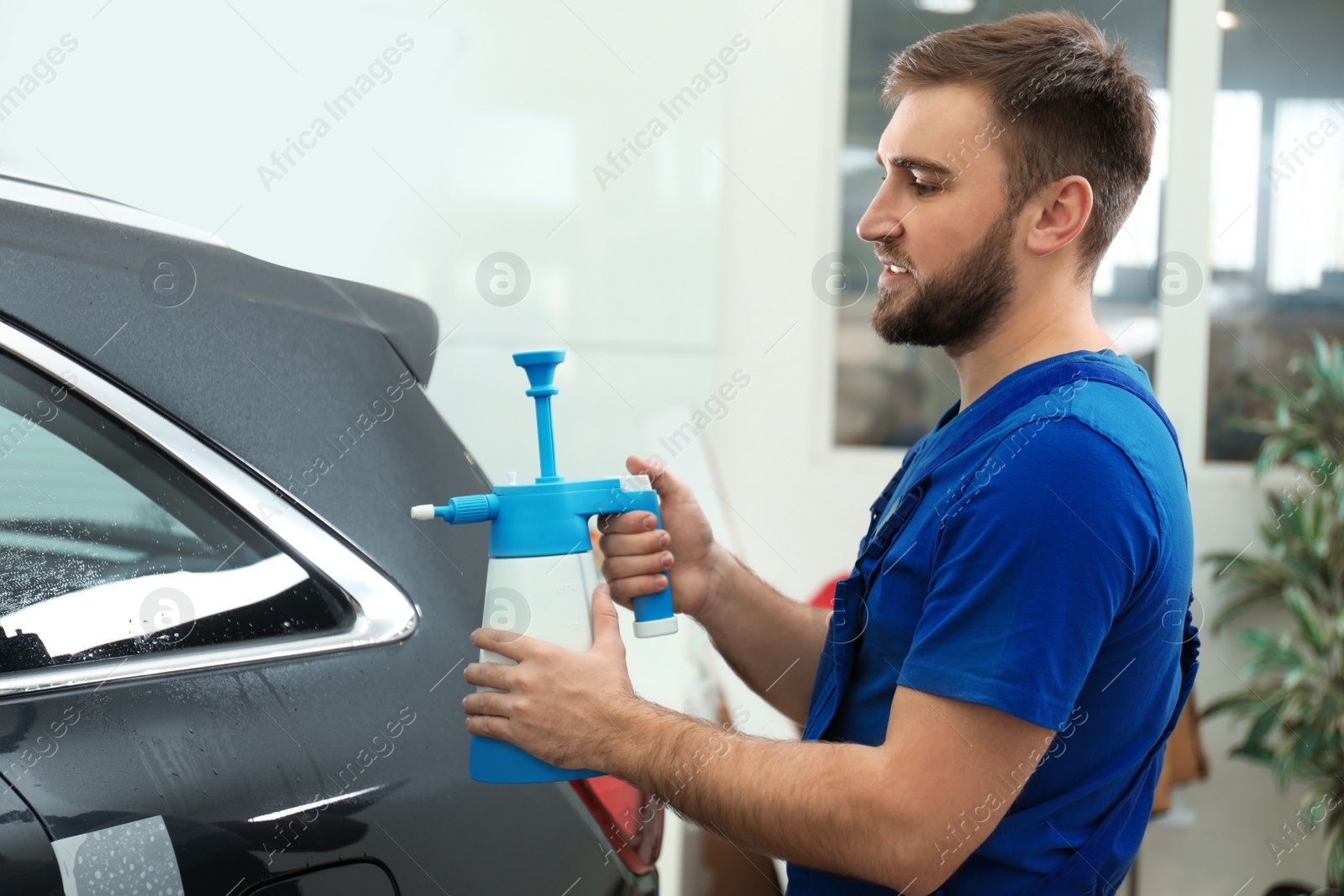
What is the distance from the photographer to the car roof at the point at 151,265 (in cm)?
95

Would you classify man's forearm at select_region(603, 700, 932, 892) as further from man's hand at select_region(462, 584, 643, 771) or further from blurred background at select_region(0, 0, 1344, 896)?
blurred background at select_region(0, 0, 1344, 896)

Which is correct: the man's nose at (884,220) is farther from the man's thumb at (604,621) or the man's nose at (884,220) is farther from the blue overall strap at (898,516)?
the man's thumb at (604,621)

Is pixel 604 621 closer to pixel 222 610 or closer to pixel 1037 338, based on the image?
pixel 222 610

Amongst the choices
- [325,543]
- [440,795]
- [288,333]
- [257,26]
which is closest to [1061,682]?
[440,795]

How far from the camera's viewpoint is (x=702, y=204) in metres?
3.27

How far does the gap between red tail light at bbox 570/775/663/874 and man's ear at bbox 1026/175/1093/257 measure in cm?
69

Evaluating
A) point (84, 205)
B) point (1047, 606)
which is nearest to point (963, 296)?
point (1047, 606)

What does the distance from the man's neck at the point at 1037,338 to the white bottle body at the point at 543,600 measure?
0.46 metres

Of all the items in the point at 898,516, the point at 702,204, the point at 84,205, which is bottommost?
the point at 898,516

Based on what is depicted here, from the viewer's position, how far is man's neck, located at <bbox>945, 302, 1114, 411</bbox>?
39.7 inches

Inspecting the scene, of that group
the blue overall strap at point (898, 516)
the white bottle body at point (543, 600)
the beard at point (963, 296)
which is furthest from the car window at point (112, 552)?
the beard at point (963, 296)

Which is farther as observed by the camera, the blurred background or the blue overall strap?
the blurred background

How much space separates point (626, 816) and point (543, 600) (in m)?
0.31

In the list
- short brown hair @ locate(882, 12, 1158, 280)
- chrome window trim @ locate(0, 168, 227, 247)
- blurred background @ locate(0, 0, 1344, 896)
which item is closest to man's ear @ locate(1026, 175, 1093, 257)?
short brown hair @ locate(882, 12, 1158, 280)
